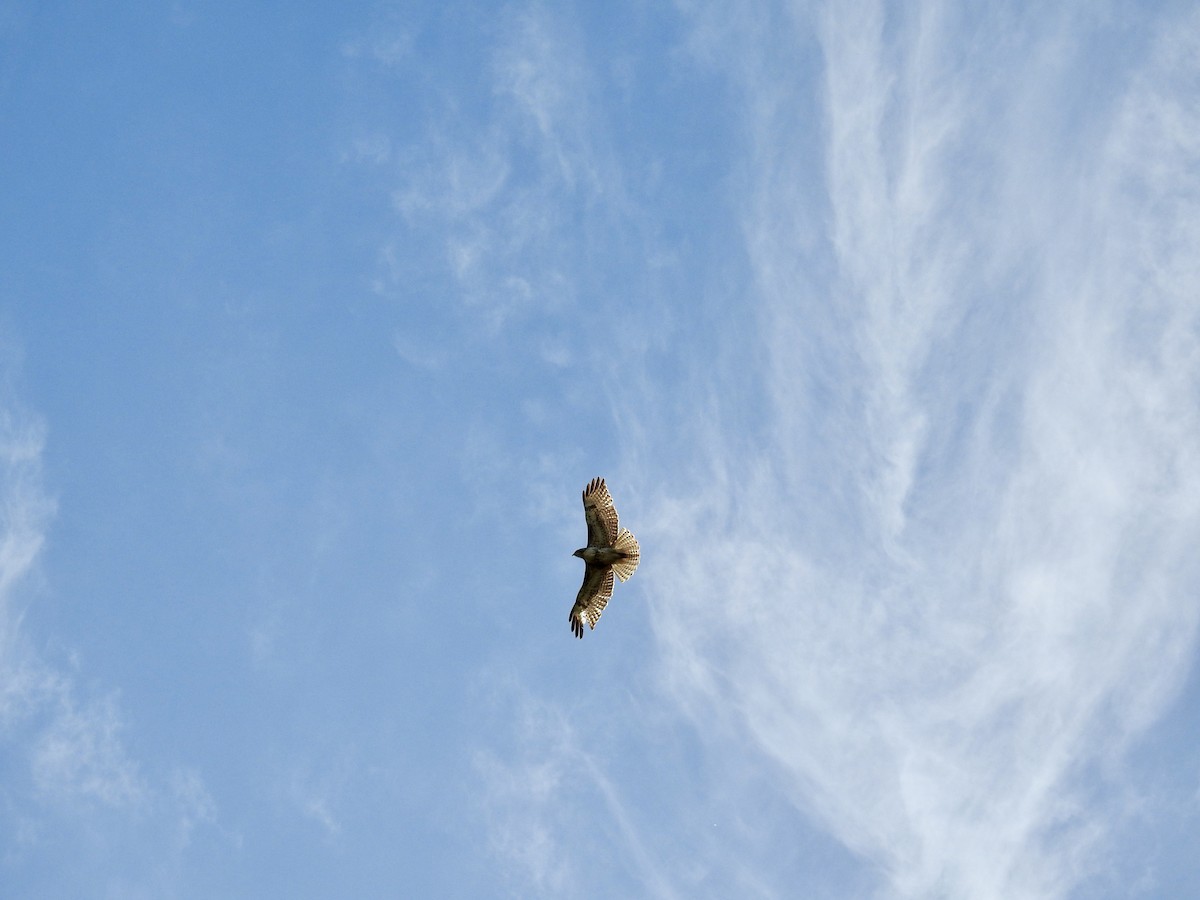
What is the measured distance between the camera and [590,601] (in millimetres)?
67312

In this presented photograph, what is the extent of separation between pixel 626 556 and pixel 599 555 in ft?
3.64

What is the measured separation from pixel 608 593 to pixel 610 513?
4.12 meters

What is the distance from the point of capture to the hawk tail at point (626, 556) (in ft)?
215

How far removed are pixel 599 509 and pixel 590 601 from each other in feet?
15.2

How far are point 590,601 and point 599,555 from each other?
2554 millimetres

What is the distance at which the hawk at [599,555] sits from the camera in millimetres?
65062

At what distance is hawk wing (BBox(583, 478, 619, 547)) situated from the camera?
6494 cm

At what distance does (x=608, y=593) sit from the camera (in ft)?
220

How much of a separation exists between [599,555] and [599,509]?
2112 mm

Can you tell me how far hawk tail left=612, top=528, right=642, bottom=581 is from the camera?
215 feet

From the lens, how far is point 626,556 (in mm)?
65812

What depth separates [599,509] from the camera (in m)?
64.9
